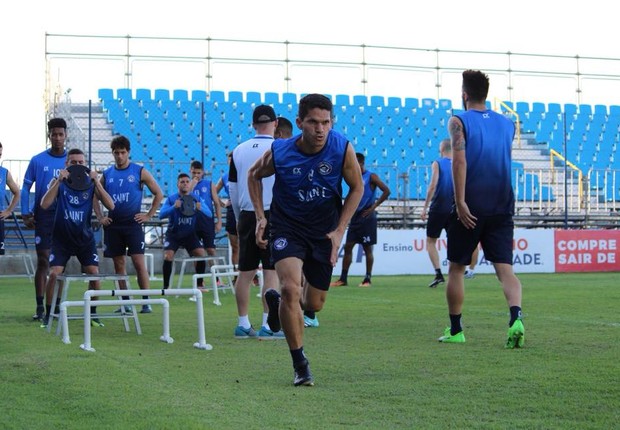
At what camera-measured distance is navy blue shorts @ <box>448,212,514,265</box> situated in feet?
26.5

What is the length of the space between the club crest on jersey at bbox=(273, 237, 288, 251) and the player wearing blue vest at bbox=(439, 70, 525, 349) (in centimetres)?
203

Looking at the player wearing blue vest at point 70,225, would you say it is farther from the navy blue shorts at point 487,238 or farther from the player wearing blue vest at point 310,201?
the player wearing blue vest at point 310,201

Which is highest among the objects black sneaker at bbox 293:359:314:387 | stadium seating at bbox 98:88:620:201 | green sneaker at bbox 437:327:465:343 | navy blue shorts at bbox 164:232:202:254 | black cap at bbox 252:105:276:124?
stadium seating at bbox 98:88:620:201

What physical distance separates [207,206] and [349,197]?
10.1 m

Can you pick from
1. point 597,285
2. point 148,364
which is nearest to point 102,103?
point 597,285

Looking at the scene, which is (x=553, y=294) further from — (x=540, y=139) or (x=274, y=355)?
(x=540, y=139)

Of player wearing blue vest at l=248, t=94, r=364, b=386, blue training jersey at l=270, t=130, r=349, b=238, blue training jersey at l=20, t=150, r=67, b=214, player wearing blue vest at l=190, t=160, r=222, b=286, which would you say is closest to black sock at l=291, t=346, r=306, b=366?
player wearing blue vest at l=248, t=94, r=364, b=386

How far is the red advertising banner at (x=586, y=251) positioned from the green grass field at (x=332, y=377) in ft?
43.3

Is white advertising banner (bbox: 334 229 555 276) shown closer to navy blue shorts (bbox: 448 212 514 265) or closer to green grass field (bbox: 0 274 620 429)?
green grass field (bbox: 0 274 620 429)

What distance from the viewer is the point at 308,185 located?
6.38 m

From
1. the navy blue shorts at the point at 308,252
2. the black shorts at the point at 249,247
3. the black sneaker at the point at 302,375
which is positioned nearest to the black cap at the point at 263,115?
the black shorts at the point at 249,247

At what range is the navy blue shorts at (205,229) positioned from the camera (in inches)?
630

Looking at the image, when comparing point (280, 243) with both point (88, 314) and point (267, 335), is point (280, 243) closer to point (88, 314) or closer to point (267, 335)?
point (88, 314)

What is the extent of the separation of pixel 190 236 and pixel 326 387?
995cm
